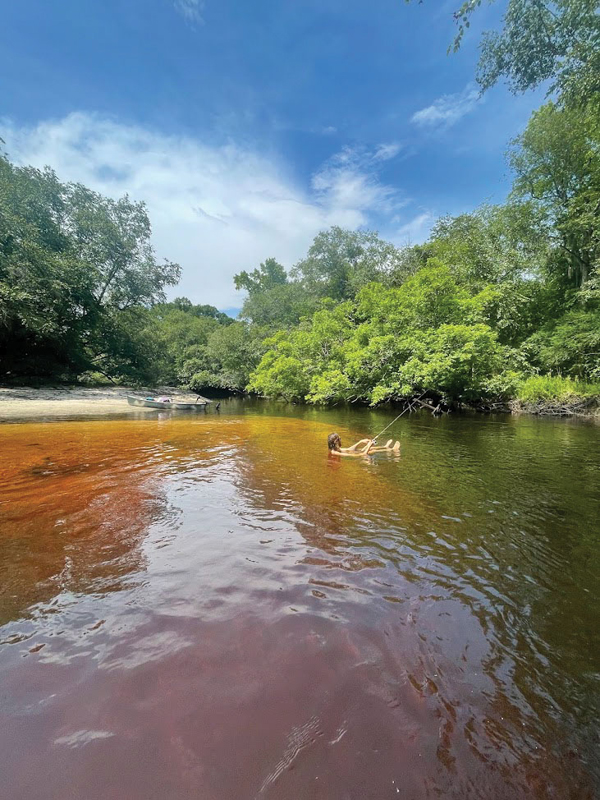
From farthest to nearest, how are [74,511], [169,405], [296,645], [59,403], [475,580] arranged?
[169,405], [59,403], [74,511], [475,580], [296,645]

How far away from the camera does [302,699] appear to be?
2.11 m

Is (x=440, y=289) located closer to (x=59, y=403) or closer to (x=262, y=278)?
(x=59, y=403)

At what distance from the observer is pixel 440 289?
21844mm

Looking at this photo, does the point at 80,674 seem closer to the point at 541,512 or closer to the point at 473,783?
the point at 473,783

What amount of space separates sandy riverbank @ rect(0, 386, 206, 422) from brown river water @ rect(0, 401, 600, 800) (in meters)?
12.8

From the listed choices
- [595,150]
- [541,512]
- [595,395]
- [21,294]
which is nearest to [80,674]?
[541,512]

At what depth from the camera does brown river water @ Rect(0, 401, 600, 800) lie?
5.60ft

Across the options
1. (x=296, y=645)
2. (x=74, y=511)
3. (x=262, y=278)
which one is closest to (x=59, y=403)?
(x=74, y=511)

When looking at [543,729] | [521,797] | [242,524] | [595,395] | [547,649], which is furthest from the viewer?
[595,395]

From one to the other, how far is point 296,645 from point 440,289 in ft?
75.0

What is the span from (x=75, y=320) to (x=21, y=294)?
23.2 ft

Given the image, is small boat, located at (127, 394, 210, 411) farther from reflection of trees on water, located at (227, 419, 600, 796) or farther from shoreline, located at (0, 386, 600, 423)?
reflection of trees on water, located at (227, 419, 600, 796)

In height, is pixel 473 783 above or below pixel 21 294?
below

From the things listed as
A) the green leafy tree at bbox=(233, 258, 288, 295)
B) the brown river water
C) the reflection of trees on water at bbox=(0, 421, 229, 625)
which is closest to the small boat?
the reflection of trees on water at bbox=(0, 421, 229, 625)
